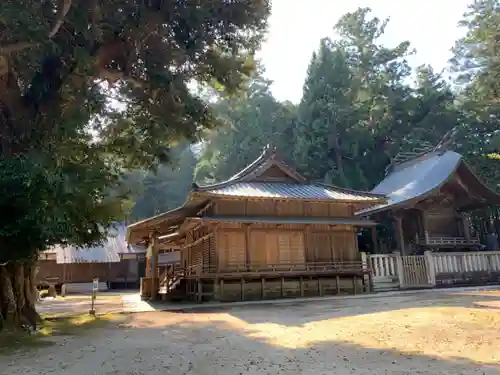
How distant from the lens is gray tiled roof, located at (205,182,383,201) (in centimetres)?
1808

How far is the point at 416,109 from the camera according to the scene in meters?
37.9

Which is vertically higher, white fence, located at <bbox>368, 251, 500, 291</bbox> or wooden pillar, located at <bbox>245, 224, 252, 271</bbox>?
wooden pillar, located at <bbox>245, 224, 252, 271</bbox>

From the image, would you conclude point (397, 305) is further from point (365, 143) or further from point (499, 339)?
point (365, 143)

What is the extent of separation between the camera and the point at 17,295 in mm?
11641

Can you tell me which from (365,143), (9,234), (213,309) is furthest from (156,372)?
(365,143)

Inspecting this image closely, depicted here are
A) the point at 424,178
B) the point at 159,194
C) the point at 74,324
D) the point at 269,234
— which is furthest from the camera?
the point at 159,194

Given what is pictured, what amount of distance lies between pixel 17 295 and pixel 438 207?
22.6m

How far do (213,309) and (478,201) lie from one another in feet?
60.5

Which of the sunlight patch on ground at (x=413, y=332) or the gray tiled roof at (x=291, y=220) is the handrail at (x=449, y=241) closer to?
the gray tiled roof at (x=291, y=220)

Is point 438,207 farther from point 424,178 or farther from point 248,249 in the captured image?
point 248,249

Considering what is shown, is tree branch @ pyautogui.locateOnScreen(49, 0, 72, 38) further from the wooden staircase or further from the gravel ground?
the wooden staircase

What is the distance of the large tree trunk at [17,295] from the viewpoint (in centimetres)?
1097

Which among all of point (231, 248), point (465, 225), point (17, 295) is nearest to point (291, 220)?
point (231, 248)

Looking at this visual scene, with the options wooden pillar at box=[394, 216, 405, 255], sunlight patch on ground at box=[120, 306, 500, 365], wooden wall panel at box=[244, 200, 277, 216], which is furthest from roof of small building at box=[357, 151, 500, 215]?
sunlight patch on ground at box=[120, 306, 500, 365]
